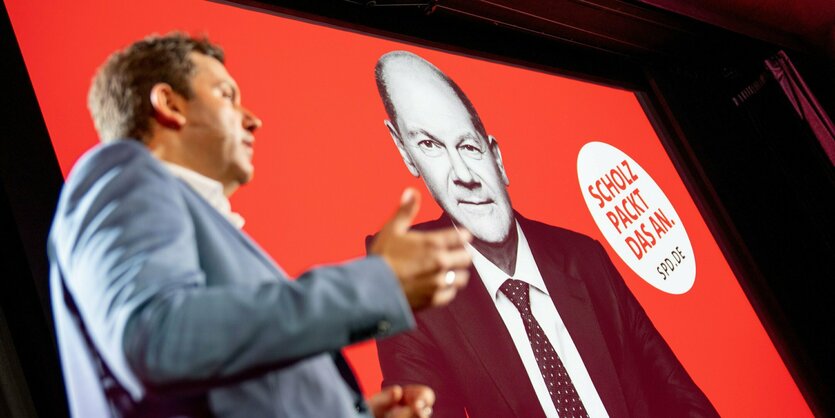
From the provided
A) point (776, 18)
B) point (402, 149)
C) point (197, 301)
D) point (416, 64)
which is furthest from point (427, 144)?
point (776, 18)

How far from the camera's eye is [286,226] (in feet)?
6.68

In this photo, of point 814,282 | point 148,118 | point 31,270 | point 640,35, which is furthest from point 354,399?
point 814,282

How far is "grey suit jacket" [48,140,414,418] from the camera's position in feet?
2.44

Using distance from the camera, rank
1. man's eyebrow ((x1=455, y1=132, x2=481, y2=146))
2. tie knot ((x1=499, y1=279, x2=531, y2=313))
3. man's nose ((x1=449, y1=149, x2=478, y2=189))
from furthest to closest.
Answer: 1. man's eyebrow ((x1=455, y1=132, x2=481, y2=146))
2. man's nose ((x1=449, y1=149, x2=478, y2=189))
3. tie knot ((x1=499, y1=279, x2=531, y2=313))

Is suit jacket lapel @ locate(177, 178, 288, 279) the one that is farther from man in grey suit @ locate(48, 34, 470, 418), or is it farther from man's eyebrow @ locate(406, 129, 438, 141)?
man's eyebrow @ locate(406, 129, 438, 141)

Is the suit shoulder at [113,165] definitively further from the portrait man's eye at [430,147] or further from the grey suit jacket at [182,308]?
the portrait man's eye at [430,147]

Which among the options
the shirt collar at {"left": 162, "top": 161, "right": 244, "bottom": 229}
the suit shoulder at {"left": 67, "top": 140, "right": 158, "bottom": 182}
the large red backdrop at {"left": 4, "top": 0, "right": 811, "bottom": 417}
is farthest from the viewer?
the large red backdrop at {"left": 4, "top": 0, "right": 811, "bottom": 417}

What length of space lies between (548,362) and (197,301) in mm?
1829

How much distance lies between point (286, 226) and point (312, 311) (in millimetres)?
1285

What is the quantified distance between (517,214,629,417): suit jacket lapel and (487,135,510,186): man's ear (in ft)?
0.54

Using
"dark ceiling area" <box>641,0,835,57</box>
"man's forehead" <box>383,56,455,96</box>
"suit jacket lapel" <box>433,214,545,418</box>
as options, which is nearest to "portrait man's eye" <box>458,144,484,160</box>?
"man's forehead" <box>383,56,455,96</box>

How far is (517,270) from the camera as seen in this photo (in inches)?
102

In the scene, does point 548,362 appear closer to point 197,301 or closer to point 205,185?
point 205,185

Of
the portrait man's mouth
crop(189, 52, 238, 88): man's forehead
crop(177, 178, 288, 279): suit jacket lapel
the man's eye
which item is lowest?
crop(177, 178, 288, 279): suit jacket lapel
